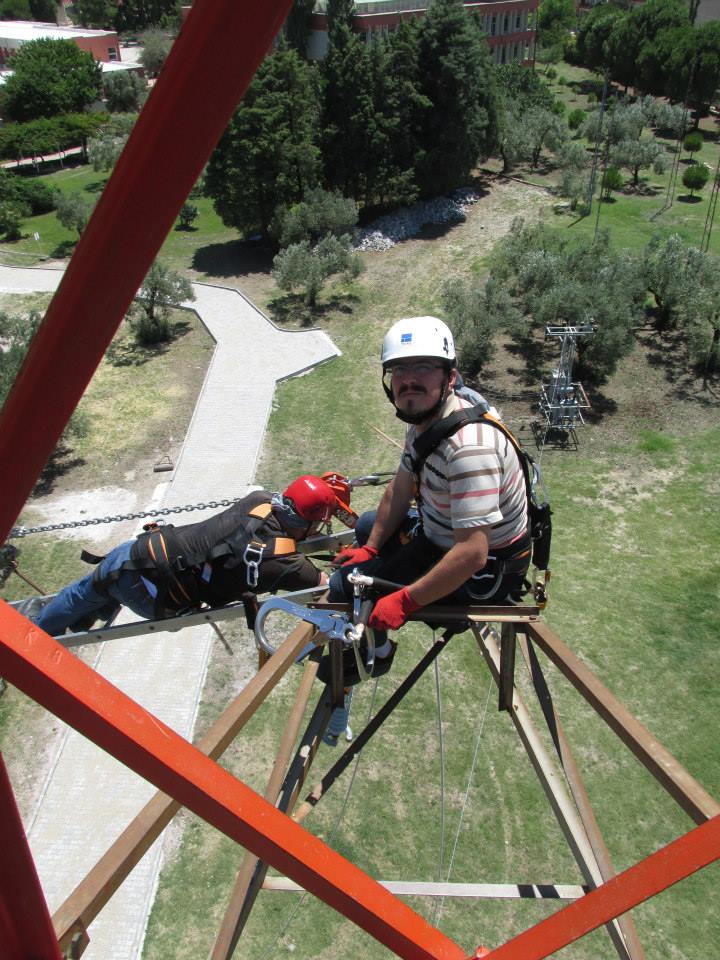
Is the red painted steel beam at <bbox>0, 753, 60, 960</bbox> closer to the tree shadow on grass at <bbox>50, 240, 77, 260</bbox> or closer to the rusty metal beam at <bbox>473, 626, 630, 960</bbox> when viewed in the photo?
the rusty metal beam at <bbox>473, 626, 630, 960</bbox>

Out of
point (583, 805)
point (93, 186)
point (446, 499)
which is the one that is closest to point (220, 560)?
point (446, 499)

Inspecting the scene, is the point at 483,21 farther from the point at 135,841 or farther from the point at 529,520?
the point at 135,841

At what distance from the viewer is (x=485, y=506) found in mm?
5039

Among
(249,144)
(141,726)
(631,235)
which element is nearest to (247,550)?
(141,726)

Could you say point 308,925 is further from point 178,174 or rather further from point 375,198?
point 375,198

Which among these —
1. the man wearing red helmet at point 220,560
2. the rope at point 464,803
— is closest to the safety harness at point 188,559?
the man wearing red helmet at point 220,560

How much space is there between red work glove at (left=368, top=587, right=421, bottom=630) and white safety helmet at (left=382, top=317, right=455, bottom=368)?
1580mm

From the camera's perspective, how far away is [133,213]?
83.3 inches

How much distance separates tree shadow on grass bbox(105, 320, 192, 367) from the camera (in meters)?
24.2

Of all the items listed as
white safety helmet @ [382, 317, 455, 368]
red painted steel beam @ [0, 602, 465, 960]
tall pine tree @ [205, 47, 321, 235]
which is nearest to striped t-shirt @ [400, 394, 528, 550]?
white safety helmet @ [382, 317, 455, 368]

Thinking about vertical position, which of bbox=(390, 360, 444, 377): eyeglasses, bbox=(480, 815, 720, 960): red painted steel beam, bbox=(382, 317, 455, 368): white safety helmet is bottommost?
bbox=(480, 815, 720, 960): red painted steel beam

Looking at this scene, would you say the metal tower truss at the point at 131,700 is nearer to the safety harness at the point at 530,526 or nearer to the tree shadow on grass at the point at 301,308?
the safety harness at the point at 530,526

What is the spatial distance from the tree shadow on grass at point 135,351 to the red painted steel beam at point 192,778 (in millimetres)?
22501

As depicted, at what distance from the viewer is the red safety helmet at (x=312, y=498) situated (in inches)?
A: 286
